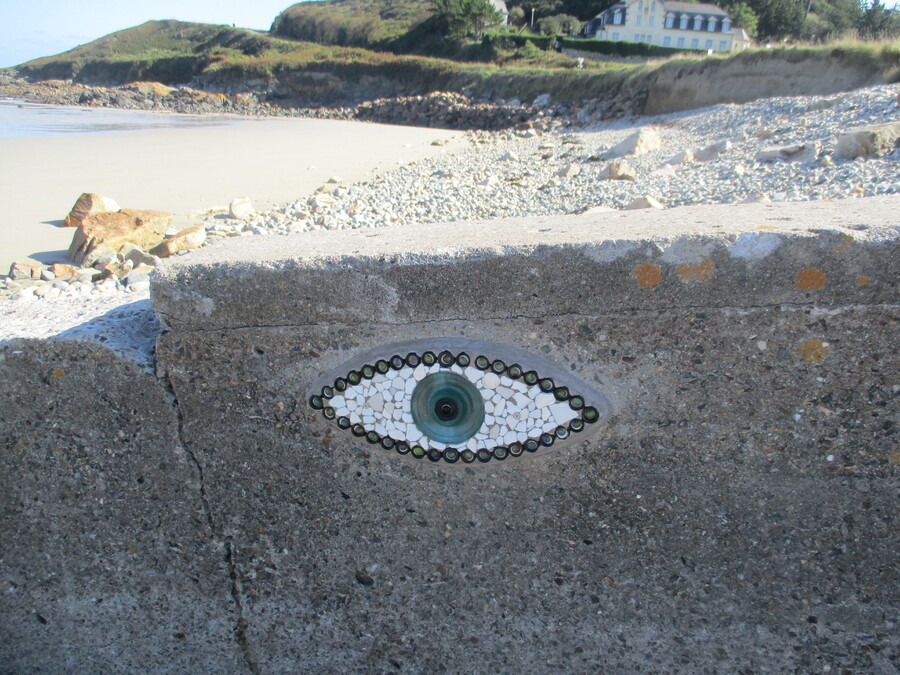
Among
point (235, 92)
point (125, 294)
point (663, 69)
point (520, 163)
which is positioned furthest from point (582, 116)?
point (235, 92)

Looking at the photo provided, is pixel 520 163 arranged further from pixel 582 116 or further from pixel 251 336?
pixel 251 336

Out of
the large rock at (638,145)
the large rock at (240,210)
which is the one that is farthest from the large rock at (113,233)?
the large rock at (638,145)

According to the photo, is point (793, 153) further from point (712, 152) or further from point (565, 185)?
point (565, 185)

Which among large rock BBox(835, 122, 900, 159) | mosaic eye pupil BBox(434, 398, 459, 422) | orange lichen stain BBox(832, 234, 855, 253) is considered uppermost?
large rock BBox(835, 122, 900, 159)

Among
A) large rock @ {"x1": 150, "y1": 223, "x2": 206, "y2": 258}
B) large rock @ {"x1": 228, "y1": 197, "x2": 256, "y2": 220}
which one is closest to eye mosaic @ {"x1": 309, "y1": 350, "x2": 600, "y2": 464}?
large rock @ {"x1": 150, "y1": 223, "x2": 206, "y2": 258}

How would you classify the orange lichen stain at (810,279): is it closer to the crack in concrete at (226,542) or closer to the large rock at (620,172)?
the crack in concrete at (226,542)

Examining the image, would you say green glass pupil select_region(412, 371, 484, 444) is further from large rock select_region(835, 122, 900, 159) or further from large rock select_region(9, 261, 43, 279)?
large rock select_region(835, 122, 900, 159)

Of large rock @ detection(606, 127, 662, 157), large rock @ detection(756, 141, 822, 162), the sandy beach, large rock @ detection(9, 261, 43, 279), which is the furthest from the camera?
large rock @ detection(606, 127, 662, 157)
